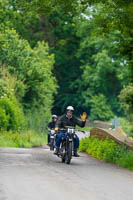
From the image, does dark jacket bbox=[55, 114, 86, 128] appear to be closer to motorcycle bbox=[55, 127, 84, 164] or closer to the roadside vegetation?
motorcycle bbox=[55, 127, 84, 164]

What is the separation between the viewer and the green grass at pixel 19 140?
3209 centimetres

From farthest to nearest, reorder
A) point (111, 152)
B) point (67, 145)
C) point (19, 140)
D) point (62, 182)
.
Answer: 1. point (19, 140)
2. point (111, 152)
3. point (67, 145)
4. point (62, 182)

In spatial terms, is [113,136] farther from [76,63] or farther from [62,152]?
[76,63]

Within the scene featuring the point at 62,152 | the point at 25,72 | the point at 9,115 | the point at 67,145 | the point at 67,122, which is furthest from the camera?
the point at 25,72

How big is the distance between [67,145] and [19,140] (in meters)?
16.9

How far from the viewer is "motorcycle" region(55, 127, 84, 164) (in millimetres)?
17469

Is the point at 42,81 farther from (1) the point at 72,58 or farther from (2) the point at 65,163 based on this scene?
(1) the point at 72,58

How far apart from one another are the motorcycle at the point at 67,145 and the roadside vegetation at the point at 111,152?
5.67ft

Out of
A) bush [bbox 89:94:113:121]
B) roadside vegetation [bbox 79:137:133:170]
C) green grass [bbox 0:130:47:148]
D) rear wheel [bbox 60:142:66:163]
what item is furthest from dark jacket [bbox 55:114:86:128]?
bush [bbox 89:94:113:121]

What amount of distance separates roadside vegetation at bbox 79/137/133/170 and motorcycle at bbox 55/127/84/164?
1.73 m

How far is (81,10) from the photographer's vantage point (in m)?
19.7

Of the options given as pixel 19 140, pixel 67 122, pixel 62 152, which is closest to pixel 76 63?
pixel 19 140

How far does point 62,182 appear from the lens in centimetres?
1227

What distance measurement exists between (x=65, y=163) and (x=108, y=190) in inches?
251
